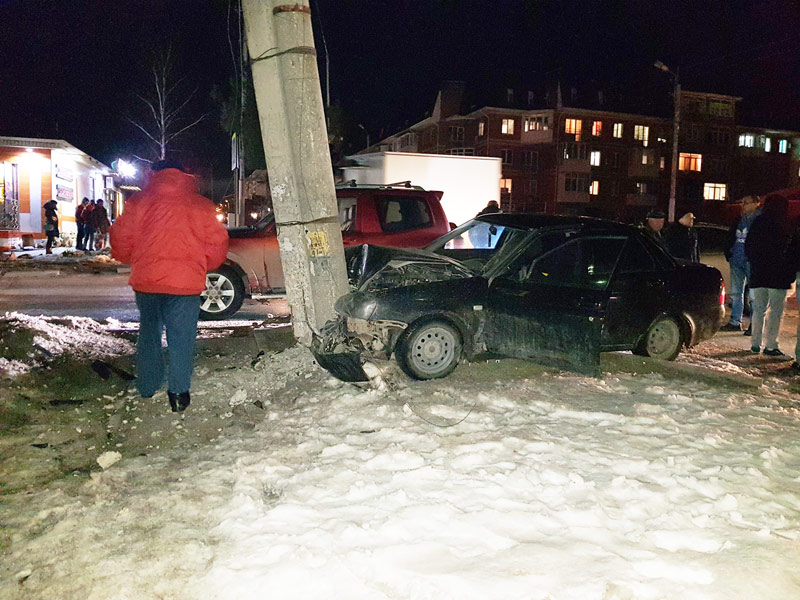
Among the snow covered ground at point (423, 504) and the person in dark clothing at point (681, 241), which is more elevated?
the person in dark clothing at point (681, 241)

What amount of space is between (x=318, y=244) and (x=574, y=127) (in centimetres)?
5695

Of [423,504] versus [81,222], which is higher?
[81,222]

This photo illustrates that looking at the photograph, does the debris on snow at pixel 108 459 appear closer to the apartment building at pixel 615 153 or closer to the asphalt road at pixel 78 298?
the asphalt road at pixel 78 298

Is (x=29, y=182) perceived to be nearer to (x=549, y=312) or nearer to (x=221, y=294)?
(x=221, y=294)

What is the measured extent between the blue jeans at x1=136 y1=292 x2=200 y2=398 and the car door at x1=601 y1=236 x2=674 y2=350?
157 inches

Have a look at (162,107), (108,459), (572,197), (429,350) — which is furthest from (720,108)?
(108,459)

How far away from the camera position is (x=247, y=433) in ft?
15.3

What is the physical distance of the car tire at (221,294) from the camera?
9.96m

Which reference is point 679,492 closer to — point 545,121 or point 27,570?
point 27,570

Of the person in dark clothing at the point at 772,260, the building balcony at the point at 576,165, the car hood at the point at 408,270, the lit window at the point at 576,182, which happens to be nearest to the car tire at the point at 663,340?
the person in dark clothing at the point at 772,260

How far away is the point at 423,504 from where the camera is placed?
137 inches

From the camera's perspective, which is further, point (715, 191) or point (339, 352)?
point (715, 191)

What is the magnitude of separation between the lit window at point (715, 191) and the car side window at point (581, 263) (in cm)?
6285

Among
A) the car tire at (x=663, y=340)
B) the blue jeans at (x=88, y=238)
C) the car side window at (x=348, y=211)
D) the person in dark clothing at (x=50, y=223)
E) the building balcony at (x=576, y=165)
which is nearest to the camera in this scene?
the car tire at (x=663, y=340)
